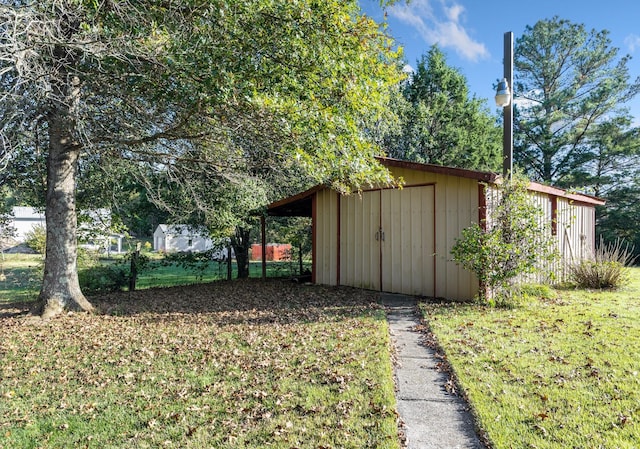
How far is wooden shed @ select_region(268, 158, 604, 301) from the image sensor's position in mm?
6863

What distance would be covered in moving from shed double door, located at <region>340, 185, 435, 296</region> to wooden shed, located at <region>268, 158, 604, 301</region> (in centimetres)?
2

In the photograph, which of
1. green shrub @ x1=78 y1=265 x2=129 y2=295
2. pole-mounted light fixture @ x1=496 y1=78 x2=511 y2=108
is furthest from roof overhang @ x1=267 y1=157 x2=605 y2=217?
green shrub @ x1=78 y1=265 x2=129 y2=295

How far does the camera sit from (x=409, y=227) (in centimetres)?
765

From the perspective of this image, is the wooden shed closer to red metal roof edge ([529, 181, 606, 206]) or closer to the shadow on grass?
red metal roof edge ([529, 181, 606, 206])

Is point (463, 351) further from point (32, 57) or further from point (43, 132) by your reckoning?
point (43, 132)

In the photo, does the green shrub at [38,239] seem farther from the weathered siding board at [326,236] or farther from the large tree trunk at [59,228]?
the weathered siding board at [326,236]

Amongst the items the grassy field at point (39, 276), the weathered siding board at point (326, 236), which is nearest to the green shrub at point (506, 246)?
the weathered siding board at point (326, 236)

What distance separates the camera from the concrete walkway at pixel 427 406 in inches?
96.5

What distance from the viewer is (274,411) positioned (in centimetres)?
A: 282

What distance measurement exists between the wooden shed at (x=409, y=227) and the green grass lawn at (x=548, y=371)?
1.37 m

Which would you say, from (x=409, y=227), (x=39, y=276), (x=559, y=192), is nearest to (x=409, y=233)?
(x=409, y=227)

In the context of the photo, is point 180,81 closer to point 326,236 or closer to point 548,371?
point 548,371

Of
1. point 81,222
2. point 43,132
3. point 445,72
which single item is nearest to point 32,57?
point 43,132

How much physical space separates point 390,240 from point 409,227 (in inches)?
20.9
